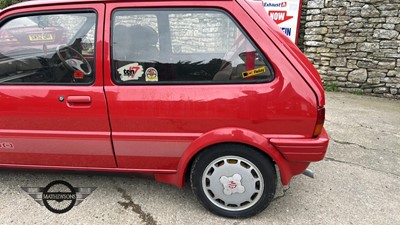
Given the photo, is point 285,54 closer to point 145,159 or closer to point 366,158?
point 145,159

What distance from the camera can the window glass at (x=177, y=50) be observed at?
2.22m

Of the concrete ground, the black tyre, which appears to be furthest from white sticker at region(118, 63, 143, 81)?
the concrete ground

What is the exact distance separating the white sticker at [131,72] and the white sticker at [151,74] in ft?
0.15

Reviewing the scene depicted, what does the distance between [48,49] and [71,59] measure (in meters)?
0.22

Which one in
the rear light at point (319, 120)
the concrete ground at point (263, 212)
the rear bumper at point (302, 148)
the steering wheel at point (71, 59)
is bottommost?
the concrete ground at point (263, 212)

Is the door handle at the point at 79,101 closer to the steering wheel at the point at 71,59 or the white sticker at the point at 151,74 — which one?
the steering wheel at the point at 71,59

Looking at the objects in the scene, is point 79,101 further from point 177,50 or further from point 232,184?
point 232,184

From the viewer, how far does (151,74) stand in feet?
7.44

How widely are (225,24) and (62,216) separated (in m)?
1.99

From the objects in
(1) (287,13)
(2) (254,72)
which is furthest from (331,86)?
(2) (254,72)

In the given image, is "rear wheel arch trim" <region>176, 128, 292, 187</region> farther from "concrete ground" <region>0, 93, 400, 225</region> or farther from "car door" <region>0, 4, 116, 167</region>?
"car door" <region>0, 4, 116, 167</region>

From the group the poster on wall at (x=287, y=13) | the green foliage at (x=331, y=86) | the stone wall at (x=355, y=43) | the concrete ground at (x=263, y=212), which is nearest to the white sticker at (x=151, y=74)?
the concrete ground at (x=263, y=212)

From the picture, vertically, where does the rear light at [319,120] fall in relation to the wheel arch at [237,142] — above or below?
above

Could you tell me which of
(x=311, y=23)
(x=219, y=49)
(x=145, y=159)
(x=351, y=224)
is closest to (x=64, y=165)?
(x=145, y=159)
